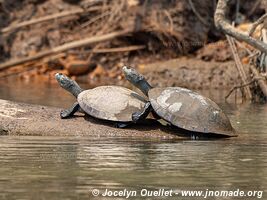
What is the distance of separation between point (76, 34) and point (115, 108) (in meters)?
12.2

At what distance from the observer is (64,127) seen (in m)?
8.43

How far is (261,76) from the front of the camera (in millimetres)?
12352

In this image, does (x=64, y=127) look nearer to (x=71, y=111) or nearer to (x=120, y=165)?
(x=71, y=111)

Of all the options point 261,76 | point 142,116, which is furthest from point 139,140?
point 261,76

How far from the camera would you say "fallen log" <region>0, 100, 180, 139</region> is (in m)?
8.32

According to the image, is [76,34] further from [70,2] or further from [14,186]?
[14,186]

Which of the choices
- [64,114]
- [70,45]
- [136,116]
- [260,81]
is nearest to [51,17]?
[70,45]

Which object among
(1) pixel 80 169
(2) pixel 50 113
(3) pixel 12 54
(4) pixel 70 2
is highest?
(1) pixel 80 169

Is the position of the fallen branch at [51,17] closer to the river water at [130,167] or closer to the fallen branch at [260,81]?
the fallen branch at [260,81]

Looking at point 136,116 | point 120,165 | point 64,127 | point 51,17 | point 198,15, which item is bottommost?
point 51,17

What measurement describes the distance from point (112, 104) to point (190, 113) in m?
0.79

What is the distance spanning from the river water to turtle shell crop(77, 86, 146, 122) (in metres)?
0.28

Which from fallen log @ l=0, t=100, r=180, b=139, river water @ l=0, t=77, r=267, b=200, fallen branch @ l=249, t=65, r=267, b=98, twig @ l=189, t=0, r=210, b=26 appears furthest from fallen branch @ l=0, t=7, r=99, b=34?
river water @ l=0, t=77, r=267, b=200

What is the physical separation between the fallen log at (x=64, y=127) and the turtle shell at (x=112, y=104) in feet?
0.63
